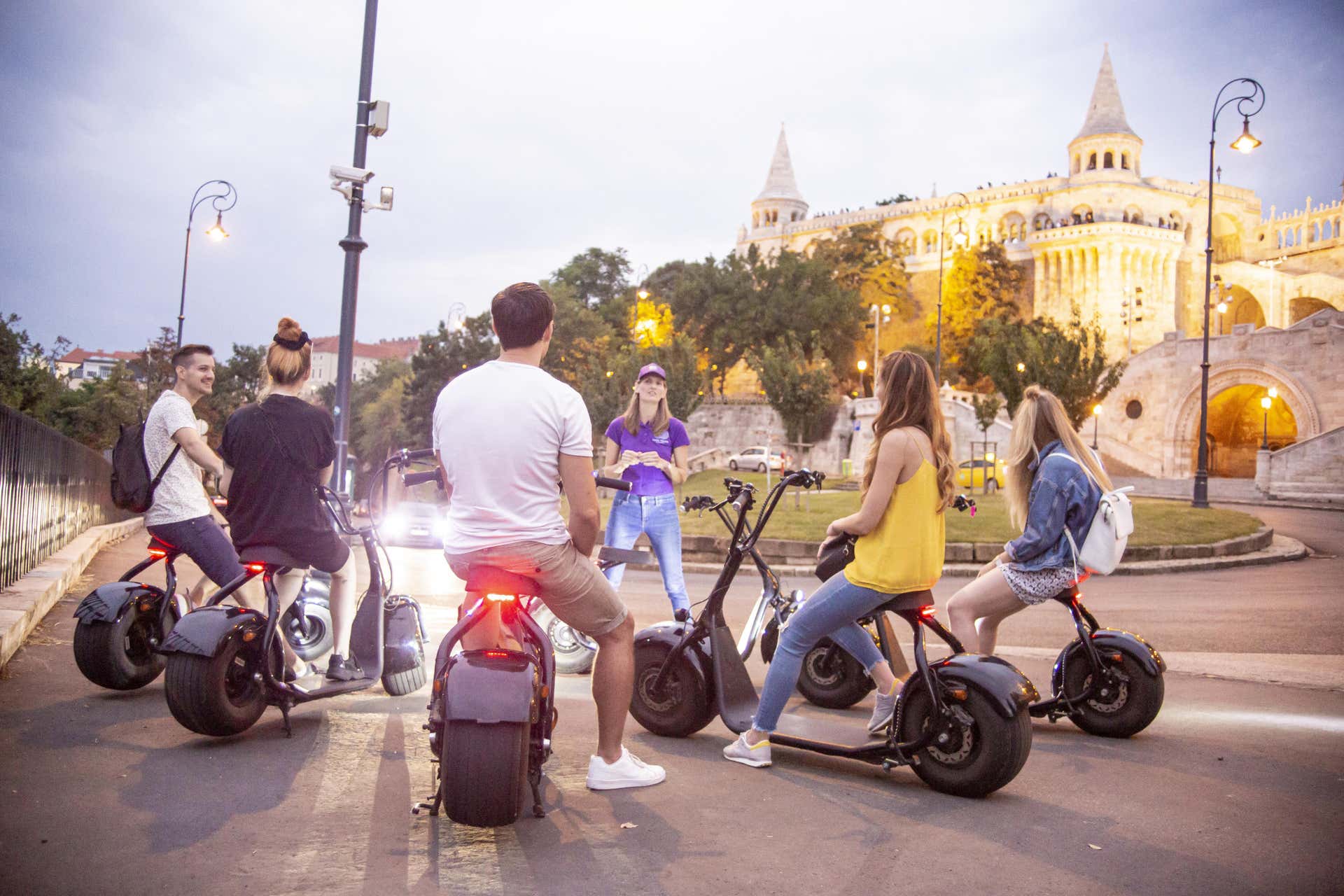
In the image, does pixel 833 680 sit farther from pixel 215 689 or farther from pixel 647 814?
pixel 215 689

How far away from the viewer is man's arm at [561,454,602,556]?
3543 millimetres

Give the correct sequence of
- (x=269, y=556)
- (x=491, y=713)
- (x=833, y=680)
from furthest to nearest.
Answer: (x=833, y=680) < (x=269, y=556) < (x=491, y=713)

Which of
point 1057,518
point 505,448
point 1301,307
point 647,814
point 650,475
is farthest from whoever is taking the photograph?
point 1301,307

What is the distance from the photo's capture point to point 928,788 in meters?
4.24

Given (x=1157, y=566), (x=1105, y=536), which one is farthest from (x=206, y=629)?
(x=1157, y=566)

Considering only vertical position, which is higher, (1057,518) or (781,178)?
(781,178)

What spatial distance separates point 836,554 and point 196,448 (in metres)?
3.31

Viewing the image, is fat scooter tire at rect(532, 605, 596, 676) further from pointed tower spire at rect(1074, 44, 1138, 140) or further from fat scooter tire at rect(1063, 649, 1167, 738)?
pointed tower spire at rect(1074, 44, 1138, 140)

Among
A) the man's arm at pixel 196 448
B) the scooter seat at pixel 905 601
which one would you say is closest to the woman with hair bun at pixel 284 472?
the man's arm at pixel 196 448

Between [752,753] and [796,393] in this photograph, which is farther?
[796,393]

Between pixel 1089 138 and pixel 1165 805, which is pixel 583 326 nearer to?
pixel 1089 138

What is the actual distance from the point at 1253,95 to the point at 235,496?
24.3 meters

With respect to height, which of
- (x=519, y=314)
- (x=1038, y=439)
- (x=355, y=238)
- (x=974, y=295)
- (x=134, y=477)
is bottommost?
(x=134, y=477)

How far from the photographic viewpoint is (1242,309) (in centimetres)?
7381
